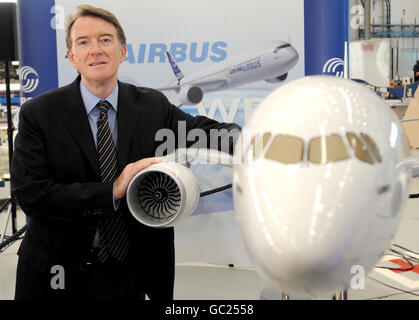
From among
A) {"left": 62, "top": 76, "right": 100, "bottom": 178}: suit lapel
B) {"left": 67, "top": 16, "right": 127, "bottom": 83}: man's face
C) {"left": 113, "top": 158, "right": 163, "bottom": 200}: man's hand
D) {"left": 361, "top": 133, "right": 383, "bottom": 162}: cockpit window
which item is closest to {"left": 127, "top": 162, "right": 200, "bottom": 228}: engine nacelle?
{"left": 113, "top": 158, "right": 163, "bottom": 200}: man's hand

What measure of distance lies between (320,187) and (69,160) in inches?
60.1

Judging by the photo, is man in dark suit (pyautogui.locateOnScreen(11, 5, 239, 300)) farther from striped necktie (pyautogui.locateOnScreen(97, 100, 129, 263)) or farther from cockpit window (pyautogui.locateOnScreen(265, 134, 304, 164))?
cockpit window (pyautogui.locateOnScreen(265, 134, 304, 164))

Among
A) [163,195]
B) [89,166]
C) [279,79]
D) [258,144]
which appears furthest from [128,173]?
[279,79]

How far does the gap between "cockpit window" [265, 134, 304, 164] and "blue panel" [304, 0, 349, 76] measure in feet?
12.5

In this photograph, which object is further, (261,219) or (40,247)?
(40,247)

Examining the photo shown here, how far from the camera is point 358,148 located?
115 cm

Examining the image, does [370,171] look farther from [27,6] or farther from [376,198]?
[27,6]

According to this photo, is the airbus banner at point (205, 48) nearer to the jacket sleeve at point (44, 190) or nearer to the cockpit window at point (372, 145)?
the jacket sleeve at point (44, 190)

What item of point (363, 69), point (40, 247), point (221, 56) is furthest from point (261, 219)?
point (363, 69)

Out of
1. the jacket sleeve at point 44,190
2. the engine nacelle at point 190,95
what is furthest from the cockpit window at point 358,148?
the engine nacelle at point 190,95

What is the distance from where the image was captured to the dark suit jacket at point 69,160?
7.37 feet

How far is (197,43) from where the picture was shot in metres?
5.17

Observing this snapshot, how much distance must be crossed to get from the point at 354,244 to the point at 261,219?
219 millimetres

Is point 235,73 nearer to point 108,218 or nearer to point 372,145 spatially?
point 108,218
